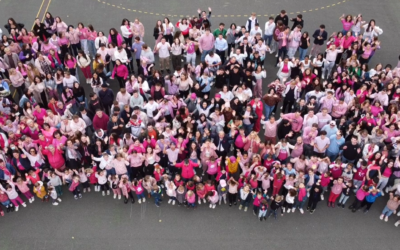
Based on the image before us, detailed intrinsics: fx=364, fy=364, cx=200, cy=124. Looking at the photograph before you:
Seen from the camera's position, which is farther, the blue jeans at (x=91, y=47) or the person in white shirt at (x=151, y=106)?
the blue jeans at (x=91, y=47)

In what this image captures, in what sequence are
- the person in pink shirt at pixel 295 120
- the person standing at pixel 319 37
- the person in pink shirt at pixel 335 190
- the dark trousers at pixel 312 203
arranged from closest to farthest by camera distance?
the person in pink shirt at pixel 335 190, the dark trousers at pixel 312 203, the person in pink shirt at pixel 295 120, the person standing at pixel 319 37

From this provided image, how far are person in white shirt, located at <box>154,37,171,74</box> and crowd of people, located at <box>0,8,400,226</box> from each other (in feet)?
2.66

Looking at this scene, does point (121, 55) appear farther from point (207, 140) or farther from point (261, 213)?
point (261, 213)

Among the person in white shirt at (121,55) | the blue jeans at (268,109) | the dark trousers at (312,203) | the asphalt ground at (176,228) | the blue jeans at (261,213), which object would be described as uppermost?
the person in white shirt at (121,55)

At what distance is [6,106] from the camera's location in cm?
1134

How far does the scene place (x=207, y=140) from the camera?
1008 cm

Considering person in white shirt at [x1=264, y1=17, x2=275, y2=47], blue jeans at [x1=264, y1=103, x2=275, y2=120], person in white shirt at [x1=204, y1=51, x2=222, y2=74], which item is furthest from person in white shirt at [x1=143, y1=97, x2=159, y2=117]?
person in white shirt at [x1=264, y1=17, x2=275, y2=47]

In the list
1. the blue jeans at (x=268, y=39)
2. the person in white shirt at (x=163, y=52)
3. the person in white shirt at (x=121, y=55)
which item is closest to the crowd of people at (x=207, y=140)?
the person in white shirt at (x=121, y=55)

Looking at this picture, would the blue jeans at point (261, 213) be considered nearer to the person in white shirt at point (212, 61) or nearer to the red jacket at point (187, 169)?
the red jacket at point (187, 169)

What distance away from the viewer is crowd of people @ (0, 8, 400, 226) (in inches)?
393

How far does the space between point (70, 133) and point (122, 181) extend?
2225 millimetres

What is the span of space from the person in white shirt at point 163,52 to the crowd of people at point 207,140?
2.66 ft

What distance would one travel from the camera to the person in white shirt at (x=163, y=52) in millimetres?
13500

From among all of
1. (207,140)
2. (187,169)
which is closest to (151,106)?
(207,140)
